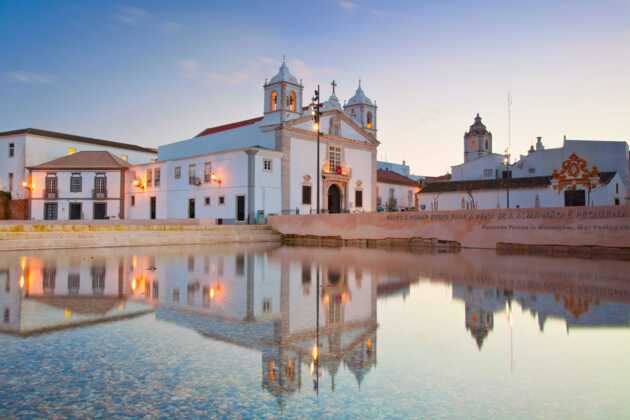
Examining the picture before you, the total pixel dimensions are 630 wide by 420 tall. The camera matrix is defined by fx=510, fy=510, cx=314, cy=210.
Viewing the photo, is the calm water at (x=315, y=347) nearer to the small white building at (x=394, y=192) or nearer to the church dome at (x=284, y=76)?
the church dome at (x=284, y=76)

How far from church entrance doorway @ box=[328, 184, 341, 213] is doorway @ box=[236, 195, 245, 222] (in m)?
8.16

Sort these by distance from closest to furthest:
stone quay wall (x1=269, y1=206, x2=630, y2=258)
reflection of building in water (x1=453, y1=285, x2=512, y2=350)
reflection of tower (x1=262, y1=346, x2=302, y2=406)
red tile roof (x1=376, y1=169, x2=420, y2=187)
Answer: reflection of tower (x1=262, y1=346, x2=302, y2=406) → reflection of building in water (x1=453, y1=285, x2=512, y2=350) → stone quay wall (x1=269, y1=206, x2=630, y2=258) → red tile roof (x1=376, y1=169, x2=420, y2=187)

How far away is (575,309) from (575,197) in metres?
37.0

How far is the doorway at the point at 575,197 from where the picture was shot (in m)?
38.9

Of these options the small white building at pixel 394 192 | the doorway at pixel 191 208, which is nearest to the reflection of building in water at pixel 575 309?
the doorway at pixel 191 208

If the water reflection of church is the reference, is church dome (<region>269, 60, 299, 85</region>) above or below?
above

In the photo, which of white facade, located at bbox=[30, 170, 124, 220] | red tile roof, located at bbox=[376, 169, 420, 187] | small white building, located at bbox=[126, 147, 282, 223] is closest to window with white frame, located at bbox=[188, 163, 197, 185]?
small white building, located at bbox=[126, 147, 282, 223]

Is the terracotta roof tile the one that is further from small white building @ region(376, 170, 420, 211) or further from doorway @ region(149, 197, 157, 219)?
doorway @ region(149, 197, 157, 219)

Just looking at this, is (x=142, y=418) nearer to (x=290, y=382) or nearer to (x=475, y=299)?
(x=290, y=382)

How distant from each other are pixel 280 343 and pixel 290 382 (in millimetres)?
A: 1093

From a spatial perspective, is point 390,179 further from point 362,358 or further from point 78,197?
point 362,358

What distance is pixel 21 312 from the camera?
600cm

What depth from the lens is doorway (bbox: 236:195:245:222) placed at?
1315 inches

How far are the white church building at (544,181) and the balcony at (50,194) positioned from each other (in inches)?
1306
